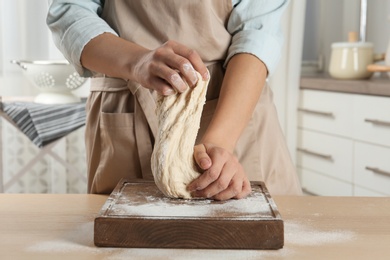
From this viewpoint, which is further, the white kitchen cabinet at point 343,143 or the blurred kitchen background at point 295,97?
the blurred kitchen background at point 295,97

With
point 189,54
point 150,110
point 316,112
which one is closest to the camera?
point 189,54

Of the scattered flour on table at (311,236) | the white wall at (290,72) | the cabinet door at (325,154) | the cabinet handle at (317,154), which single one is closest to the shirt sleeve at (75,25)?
the scattered flour on table at (311,236)

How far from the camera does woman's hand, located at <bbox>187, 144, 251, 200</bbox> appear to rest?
91cm

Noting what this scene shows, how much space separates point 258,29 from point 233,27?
62mm

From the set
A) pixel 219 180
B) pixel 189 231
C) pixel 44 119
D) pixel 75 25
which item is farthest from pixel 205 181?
pixel 44 119

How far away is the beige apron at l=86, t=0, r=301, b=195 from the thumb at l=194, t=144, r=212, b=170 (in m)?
0.19

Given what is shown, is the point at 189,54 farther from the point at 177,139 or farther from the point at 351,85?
the point at 351,85

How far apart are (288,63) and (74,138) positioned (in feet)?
3.61

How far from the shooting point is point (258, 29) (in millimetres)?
1214

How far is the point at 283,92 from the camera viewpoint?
328 cm

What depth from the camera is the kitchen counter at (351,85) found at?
2524 mm

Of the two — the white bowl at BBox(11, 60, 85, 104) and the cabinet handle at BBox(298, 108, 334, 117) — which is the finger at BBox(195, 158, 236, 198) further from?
the cabinet handle at BBox(298, 108, 334, 117)

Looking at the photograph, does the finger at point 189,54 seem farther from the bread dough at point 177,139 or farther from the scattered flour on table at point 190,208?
the scattered flour on table at point 190,208

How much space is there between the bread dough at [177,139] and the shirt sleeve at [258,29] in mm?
238
